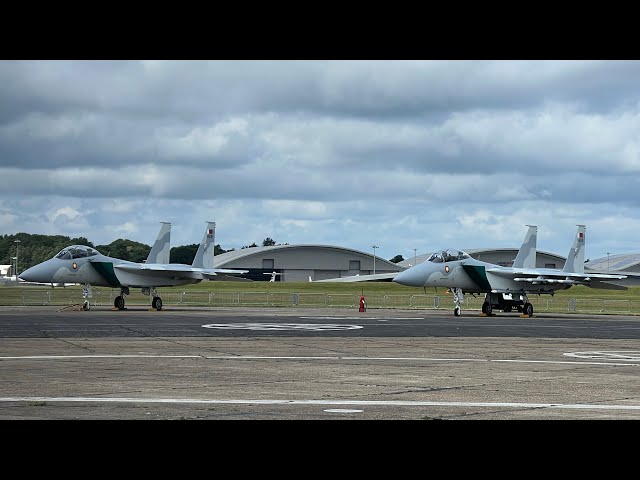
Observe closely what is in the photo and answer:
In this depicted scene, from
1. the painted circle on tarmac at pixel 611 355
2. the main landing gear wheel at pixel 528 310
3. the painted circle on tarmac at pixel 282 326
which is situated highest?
the main landing gear wheel at pixel 528 310

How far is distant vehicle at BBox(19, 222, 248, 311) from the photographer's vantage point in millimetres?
42156

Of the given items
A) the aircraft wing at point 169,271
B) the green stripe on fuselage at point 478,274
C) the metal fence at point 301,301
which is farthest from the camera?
the metal fence at point 301,301

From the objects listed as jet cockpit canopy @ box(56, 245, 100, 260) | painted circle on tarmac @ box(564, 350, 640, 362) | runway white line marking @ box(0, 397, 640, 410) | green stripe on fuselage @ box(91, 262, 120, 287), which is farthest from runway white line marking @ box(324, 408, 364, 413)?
jet cockpit canopy @ box(56, 245, 100, 260)

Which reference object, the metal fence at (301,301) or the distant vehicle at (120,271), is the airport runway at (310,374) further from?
the metal fence at (301,301)

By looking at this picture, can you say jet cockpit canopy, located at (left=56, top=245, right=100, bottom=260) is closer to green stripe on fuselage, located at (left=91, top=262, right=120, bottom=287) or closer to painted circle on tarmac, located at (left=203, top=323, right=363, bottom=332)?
green stripe on fuselage, located at (left=91, top=262, right=120, bottom=287)

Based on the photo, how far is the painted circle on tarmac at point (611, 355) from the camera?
1939 cm

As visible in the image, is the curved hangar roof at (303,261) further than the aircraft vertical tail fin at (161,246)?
Yes

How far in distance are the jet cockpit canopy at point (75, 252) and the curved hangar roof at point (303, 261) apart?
75516 millimetres

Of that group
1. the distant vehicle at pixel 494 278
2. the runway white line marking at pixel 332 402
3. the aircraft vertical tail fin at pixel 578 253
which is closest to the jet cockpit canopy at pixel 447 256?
the distant vehicle at pixel 494 278

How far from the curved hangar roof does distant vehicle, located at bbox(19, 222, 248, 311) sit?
70.5 metres
